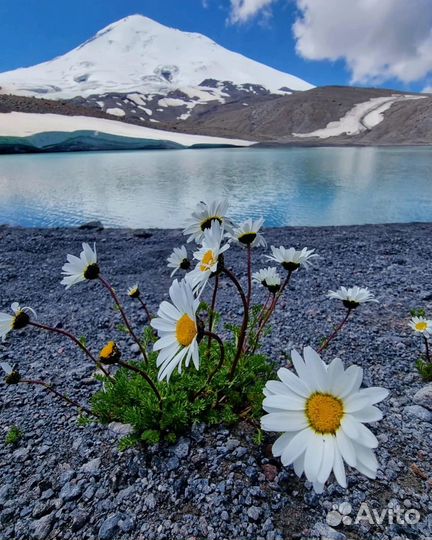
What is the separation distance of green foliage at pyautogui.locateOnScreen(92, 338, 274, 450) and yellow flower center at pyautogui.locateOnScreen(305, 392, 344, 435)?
804mm

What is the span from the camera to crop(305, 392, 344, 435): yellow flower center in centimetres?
108

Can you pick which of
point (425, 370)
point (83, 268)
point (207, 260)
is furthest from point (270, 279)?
point (425, 370)

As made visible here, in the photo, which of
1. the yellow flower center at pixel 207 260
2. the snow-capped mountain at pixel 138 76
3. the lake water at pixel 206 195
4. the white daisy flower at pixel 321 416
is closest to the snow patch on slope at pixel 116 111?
the snow-capped mountain at pixel 138 76

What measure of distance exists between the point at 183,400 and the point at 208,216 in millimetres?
942

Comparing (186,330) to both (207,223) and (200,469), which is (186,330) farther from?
(200,469)

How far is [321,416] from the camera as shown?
1089mm

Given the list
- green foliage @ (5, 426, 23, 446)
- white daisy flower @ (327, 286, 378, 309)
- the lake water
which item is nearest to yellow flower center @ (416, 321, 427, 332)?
white daisy flower @ (327, 286, 378, 309)

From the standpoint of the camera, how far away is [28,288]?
15.9 ft

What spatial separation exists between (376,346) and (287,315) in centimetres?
94

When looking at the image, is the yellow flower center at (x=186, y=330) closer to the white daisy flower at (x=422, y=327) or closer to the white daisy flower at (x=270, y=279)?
the white daisy flower at (x=270, y=279)

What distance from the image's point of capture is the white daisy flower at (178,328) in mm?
1266

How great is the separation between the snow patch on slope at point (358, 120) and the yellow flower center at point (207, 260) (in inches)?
3143

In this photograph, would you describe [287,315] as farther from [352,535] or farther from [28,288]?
[28,288]

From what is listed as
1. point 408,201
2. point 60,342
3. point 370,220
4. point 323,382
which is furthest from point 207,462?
point 408,201
